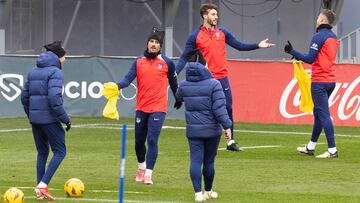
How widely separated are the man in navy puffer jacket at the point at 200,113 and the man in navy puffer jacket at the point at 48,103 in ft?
4.48

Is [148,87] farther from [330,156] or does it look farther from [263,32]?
[263,32]

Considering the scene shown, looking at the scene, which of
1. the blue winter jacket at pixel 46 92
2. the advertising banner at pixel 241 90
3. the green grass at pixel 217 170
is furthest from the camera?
the advertising banner at pixel 241 90

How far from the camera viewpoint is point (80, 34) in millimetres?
39844

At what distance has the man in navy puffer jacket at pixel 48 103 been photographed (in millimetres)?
12367

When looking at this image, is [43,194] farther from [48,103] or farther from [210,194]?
[210,194]

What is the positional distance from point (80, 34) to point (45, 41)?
133 cm

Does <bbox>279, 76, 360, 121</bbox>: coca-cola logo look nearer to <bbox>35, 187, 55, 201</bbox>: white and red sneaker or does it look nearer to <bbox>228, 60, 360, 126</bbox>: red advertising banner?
<bbox>228, 60, 360, 126</bbox>: red advertising banner

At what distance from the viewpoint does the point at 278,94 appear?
950 inches

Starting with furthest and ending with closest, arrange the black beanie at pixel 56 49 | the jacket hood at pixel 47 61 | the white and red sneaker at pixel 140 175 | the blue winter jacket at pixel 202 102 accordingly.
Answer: the white and red sneaker at pixel 140 175
the black beanie at pixel 56 49
the jacket hood at pixel 47 61
the blue winter jacket at pixel 202 102

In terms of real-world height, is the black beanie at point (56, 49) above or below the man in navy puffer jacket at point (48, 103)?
above

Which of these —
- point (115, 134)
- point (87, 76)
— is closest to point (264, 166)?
point (115, 134)

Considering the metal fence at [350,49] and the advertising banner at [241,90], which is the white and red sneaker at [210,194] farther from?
the metal fence at [350,49]

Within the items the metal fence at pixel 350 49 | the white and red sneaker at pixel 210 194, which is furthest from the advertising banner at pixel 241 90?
the white and red sneaker at pixel 210 194

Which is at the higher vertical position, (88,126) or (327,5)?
(327,5)
